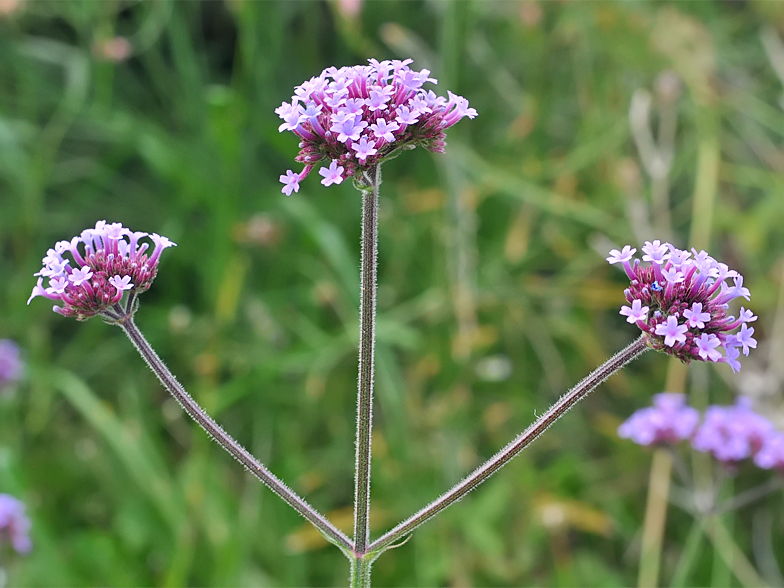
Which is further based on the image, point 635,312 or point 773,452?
point 773,452

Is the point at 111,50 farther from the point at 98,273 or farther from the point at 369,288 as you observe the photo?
the point at 369,288

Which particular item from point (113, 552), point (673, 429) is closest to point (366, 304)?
point (673, 429)

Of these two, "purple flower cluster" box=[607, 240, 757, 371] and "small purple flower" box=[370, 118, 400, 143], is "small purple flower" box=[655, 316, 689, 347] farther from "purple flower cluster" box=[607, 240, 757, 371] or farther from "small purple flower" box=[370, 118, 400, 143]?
"small purple flower" box=[370, 118, 400, 143]

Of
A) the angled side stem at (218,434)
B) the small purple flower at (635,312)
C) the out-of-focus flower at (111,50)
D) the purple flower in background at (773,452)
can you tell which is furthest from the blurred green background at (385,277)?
the small purple flower at (635,312)

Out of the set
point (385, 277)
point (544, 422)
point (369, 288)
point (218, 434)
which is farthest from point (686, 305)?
point (385, 277)

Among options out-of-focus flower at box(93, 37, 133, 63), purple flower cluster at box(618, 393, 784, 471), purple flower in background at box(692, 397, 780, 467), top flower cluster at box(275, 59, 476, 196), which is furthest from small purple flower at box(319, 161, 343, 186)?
out-of-focus flower at box(93, 37, 133, 63)
